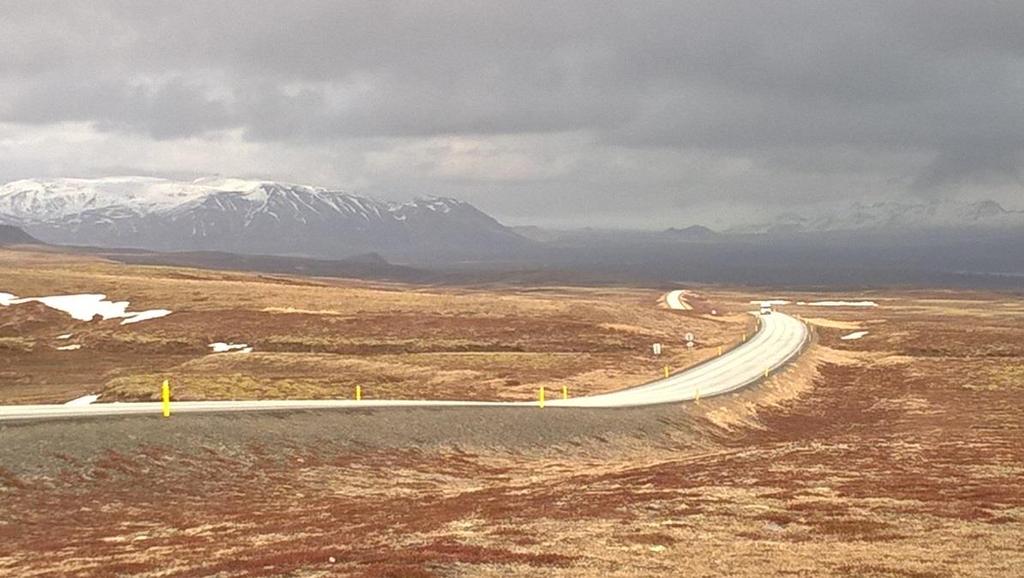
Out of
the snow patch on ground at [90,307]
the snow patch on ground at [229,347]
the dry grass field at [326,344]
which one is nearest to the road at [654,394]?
the dry grass field at [326,344]

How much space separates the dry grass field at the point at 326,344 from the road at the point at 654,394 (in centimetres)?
425

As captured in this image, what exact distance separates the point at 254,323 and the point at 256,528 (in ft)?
259

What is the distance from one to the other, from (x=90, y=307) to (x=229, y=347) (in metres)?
28.0

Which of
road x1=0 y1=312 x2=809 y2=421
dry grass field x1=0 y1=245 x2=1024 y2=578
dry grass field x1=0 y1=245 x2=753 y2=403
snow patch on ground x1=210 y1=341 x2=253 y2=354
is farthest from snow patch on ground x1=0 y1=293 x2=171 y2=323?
road x1=0 y1=312 x2=809 y2=421

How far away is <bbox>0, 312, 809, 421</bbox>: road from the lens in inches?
1506

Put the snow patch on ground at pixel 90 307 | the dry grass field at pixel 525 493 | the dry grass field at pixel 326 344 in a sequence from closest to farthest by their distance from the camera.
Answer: the dry grass field at pixel 525 493, the dry grass field at pixel 326 344, the snow patch on ground at pixel 90 307

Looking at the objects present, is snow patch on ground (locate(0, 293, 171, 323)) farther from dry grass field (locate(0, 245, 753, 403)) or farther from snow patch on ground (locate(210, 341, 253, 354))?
snow patch on ground (locate(210, 341, 253, 354))

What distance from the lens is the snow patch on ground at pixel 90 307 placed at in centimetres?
10288

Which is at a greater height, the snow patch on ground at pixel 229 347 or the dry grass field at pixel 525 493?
the dry grass field at pixel 525 493

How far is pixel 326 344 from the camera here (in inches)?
3649

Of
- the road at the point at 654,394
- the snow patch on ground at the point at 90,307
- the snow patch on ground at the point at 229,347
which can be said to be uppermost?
the snow patch on ground at the point at 90,307

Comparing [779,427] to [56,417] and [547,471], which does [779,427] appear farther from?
[56,417]

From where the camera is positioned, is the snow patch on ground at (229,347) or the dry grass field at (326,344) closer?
the dry grass field at (326,344)

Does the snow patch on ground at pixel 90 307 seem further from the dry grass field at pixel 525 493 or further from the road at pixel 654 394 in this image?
the road at pixel 654 394
